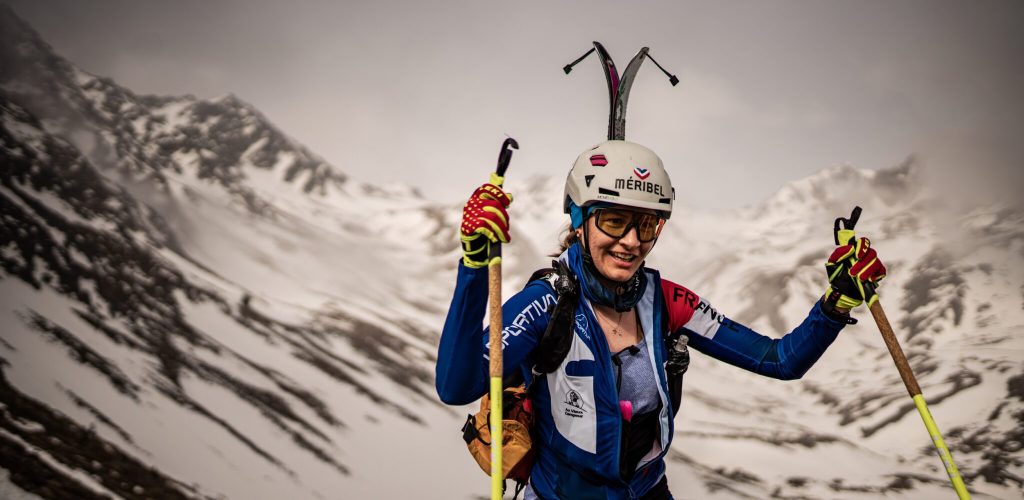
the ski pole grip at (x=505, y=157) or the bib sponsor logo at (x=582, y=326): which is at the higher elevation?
the ski pole grip at (x=505, y=157)

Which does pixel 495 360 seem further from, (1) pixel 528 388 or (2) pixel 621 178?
(2) pixel 621 178

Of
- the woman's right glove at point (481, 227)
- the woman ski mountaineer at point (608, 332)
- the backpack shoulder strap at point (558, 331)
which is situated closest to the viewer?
the woman's right glove at point (481, 227)

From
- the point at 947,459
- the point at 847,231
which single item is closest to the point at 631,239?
the point at 847,231

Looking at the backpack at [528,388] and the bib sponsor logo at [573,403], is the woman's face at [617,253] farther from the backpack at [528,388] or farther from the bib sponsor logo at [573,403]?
the bib sponsor logo at [573,403]

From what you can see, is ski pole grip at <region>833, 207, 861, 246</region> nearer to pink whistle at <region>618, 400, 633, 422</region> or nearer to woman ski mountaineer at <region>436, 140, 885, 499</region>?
woman ski mountaineer at <region>436, 140, 885, 499</region>

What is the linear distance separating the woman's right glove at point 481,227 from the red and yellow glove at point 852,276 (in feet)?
9.71

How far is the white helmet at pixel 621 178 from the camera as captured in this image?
3.98 meters

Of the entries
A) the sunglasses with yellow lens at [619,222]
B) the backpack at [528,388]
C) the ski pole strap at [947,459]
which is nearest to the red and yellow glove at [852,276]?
the ski pole strap at [947,459]

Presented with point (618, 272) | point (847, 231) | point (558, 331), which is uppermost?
point (847, 231)

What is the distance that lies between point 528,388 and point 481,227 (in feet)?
4.71

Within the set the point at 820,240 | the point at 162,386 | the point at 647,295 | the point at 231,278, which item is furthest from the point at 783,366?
the point at 820,240

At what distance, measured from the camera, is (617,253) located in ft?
13.0

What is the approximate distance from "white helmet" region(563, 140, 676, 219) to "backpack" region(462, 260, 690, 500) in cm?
64

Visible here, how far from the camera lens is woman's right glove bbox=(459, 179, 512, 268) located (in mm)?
3203
